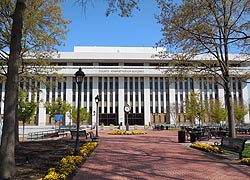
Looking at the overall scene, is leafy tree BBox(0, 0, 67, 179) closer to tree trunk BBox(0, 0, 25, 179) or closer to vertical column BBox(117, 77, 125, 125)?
tree trunk BBox(0, 0, 25, 179)

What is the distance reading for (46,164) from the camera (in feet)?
30.6

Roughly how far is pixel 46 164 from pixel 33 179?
7.66 feet

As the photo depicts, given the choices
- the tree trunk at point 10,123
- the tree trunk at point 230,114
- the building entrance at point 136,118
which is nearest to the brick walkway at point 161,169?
the tree trunk at point 10,123

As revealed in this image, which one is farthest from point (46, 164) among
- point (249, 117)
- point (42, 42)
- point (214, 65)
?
point (249, 117)

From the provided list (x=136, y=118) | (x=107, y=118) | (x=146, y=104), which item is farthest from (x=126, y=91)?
(x=107, y=118)

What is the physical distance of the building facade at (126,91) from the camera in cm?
6291

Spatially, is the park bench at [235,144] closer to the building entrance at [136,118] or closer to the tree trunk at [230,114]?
the tree trunk at [230,114]

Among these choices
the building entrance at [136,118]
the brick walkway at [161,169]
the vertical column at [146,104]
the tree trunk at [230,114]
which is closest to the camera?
the brick walkway at [161,169]

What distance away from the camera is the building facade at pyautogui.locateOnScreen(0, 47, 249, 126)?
62.9 metres

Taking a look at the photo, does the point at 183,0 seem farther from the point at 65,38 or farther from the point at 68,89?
the point at 68,89

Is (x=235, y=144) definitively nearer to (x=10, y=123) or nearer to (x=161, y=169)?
(x=161, y=169)

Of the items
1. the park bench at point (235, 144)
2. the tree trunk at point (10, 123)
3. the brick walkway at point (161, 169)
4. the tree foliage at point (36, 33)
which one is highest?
the tree foliage at point (36, 33)

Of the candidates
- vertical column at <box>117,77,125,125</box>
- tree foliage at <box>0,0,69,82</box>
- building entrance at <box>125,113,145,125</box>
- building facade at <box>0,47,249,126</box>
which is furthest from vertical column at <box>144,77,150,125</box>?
tree foliage at <box>0,0,69,82</box>

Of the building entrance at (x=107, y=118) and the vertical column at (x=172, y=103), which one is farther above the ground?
the vertical column at (x=172, y=103)
